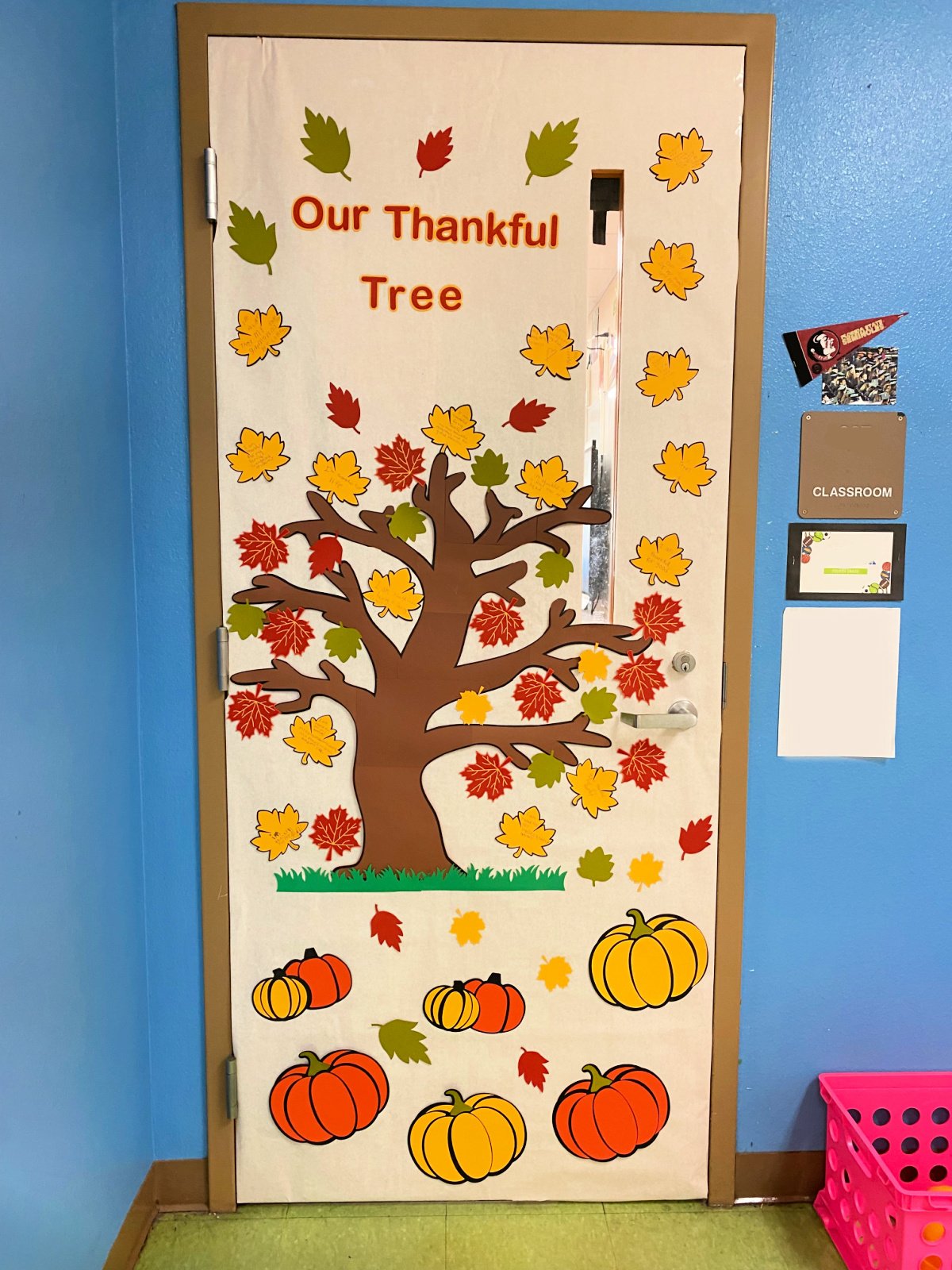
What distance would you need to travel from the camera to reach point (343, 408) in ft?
5.32

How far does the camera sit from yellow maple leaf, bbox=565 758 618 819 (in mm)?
1703

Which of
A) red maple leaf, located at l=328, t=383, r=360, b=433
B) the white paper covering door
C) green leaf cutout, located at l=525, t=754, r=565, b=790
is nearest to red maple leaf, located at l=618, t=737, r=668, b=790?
the white paper covering door

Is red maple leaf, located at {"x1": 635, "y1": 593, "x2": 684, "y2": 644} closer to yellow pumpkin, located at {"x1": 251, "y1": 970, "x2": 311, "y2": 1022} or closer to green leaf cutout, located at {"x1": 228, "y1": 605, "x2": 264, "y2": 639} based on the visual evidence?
green leaf cutout, located at {"x1": 228, "y1": 605, "x2": 264, "y2": 639}

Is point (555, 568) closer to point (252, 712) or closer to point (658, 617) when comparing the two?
point (658, 617)

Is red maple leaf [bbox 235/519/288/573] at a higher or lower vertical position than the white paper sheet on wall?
higher

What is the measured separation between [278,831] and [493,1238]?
93 centimetres

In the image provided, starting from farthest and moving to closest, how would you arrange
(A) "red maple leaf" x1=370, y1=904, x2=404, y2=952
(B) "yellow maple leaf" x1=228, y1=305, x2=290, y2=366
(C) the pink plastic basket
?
(A) "red maple leaf" x1=370, y1=904, x2=404, y2=952 < (B) "yellow maple leaf" x1=228, y1=305, x2=290, y2=366 < (C) the pink plastic basket

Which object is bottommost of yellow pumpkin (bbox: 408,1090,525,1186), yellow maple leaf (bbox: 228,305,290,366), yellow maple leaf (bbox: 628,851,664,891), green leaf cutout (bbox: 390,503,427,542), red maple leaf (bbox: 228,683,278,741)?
yellow pumpkin (bbox: 408,1090,525,1186)

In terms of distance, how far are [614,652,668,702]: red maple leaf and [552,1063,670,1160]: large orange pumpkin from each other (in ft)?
2.57

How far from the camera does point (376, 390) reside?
162 centimetres

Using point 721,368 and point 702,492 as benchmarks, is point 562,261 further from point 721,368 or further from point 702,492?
point 702,492

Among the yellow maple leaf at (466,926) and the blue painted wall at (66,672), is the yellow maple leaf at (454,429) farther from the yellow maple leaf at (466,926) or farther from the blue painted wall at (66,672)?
the yellow maple leaf at (466,926)

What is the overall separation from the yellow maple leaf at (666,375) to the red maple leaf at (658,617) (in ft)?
1.27

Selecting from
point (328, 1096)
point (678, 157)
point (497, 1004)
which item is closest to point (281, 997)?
point (328, 1096)
